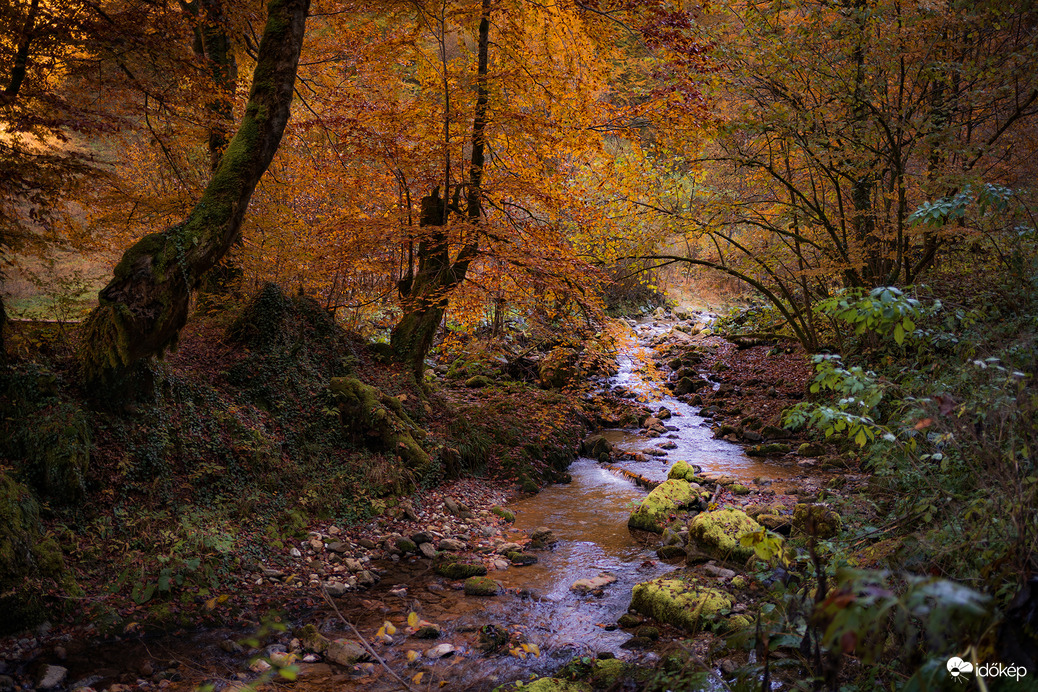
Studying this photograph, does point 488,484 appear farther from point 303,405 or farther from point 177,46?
point 177,46

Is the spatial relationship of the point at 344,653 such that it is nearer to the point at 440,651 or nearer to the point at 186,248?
the point at 440,651

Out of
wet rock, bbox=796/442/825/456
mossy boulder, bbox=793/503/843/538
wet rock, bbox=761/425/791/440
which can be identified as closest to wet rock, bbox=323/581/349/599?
mossy boulder, bbox=793/503/843/538

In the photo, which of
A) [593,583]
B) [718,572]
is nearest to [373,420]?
[593,583]

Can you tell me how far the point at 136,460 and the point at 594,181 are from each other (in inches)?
333

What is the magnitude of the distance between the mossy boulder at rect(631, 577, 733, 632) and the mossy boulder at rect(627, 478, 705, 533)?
189 centimetres

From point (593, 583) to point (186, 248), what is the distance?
19.2ft

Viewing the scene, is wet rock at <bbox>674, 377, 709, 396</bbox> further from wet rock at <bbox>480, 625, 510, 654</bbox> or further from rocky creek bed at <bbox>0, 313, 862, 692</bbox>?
wet rock at <bbox>480, 625, 510, 654</bbox>

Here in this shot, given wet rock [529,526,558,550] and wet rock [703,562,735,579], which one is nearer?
wet rock [703,562,735,579]

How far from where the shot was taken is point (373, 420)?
27.4 ft

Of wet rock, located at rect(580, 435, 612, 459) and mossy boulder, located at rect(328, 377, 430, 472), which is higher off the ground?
mossy boulder, located at rect(328, 377, 430, 472)

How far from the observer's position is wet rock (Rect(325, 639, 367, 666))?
441 cm

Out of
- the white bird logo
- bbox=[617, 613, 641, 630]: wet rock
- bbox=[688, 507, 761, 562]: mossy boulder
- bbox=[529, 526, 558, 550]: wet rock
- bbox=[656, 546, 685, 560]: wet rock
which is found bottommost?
bbox=[529, 526, 558, 550]: wet rock

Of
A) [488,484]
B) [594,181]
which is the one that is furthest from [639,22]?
[488,484]

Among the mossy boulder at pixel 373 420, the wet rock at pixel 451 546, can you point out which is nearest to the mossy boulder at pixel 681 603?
the wet rock at pixel 451 546
